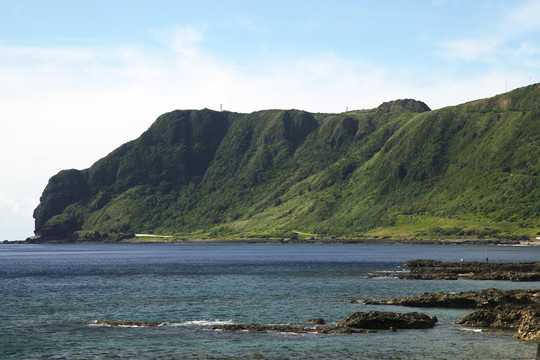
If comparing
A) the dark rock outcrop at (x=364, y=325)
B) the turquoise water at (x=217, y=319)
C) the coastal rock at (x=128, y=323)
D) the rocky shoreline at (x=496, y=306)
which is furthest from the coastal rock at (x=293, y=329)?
the rocky shoreline at (x=496, y=306)

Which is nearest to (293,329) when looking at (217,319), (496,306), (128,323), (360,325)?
(360,325)

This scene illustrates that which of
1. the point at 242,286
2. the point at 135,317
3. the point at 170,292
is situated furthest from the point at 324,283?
the point at 135,317

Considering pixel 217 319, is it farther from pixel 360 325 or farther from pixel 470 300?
pixel 470 300

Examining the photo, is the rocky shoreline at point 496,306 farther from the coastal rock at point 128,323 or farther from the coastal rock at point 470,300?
the coastal rock at point 128,323

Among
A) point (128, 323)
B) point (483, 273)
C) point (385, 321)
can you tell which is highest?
point (128, 323)

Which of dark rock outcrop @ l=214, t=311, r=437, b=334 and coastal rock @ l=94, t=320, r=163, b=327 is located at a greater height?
coastal rock @ l=94, t=320, r=163, b=327

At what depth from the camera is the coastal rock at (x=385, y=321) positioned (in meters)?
50.8

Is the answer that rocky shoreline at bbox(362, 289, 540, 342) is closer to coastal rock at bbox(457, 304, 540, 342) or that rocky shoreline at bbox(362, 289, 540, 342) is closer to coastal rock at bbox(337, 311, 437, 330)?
coastal rock at bbox(457, 304, 540, 342)

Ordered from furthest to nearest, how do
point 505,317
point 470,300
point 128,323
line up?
point 470,300, point 128,323, point 505,317

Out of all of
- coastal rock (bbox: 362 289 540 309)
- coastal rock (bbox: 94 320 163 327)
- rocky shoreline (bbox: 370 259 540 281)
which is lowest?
rocky shoreline (bbox: 370 259 540 281)

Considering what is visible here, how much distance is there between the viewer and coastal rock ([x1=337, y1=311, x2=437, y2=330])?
167ft

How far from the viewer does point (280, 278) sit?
10894cm

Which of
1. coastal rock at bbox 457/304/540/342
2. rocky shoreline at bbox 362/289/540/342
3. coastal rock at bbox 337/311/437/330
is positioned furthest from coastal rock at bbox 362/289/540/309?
coastal rock at bbox 337/311/437/330

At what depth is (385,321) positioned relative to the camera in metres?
51.1
